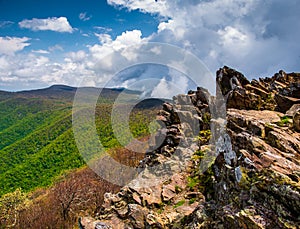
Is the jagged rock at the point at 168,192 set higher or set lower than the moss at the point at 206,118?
lower

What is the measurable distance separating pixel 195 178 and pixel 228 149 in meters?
5.85

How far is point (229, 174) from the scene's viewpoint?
12570 millimetres

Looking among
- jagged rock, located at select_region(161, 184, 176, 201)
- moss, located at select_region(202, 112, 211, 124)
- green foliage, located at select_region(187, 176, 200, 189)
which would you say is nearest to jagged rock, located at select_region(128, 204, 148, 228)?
jagged rock, located at select_region(161, 184, 176, 201)

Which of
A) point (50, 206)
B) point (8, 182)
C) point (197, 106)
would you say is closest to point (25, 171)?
point (8, 182)

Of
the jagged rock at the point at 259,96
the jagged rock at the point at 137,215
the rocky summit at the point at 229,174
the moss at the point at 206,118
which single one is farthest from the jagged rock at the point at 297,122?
the moss at the point at 206,118

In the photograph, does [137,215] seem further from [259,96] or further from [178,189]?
[259,96]

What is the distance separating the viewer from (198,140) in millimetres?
26359

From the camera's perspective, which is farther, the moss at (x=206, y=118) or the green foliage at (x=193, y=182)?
the moss at (x=206, y=118)

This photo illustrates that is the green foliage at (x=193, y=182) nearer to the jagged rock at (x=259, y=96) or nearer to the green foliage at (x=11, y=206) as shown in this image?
the jagged rock at (x=259, y=96)

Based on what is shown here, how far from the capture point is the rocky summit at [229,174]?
32.1 feet

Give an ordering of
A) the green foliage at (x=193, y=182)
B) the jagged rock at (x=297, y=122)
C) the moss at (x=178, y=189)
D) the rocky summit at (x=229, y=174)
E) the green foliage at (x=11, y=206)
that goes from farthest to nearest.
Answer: the green foliage at (x=11, y=206)
the moss at (x=178, y=189)
the green foliage at (x=193, y=182)
the jagged rock at (x=297, y=122)
the rocky summit at (x=229, y=174)

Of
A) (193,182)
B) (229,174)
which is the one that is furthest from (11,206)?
(229,174)

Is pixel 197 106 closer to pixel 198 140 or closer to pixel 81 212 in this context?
pixel 198 140

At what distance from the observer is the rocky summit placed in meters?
9.77
